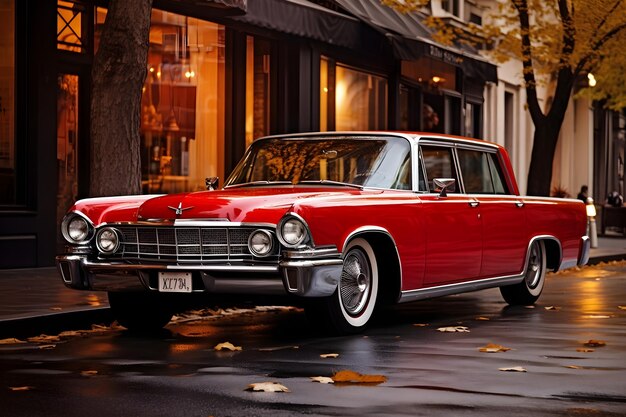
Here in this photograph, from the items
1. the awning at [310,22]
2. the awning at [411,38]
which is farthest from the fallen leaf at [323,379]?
the awning at [411,38]

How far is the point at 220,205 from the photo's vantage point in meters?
9.84

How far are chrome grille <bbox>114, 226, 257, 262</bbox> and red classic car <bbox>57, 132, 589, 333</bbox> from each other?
0.4 inches

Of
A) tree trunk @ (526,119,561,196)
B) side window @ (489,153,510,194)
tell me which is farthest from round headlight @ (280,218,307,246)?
tree trunk @ (526,119,561,196)

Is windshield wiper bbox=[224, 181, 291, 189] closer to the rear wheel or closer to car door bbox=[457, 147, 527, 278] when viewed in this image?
the rear wheel

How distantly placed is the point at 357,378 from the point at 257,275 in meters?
1.98

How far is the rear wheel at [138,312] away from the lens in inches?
427

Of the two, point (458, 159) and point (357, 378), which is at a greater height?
point (458, 159)

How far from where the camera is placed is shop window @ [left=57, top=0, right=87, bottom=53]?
17.7 m

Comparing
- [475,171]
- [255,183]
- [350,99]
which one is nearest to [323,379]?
[255,183]

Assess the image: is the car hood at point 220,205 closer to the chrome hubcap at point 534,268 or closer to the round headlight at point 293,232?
the round headlight at point 293,232

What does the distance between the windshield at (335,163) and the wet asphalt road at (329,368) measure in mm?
1214

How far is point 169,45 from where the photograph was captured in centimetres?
2034

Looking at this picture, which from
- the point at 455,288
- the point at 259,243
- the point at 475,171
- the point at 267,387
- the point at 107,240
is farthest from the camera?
the point at 475,171

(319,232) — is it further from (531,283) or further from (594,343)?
(531,283)
